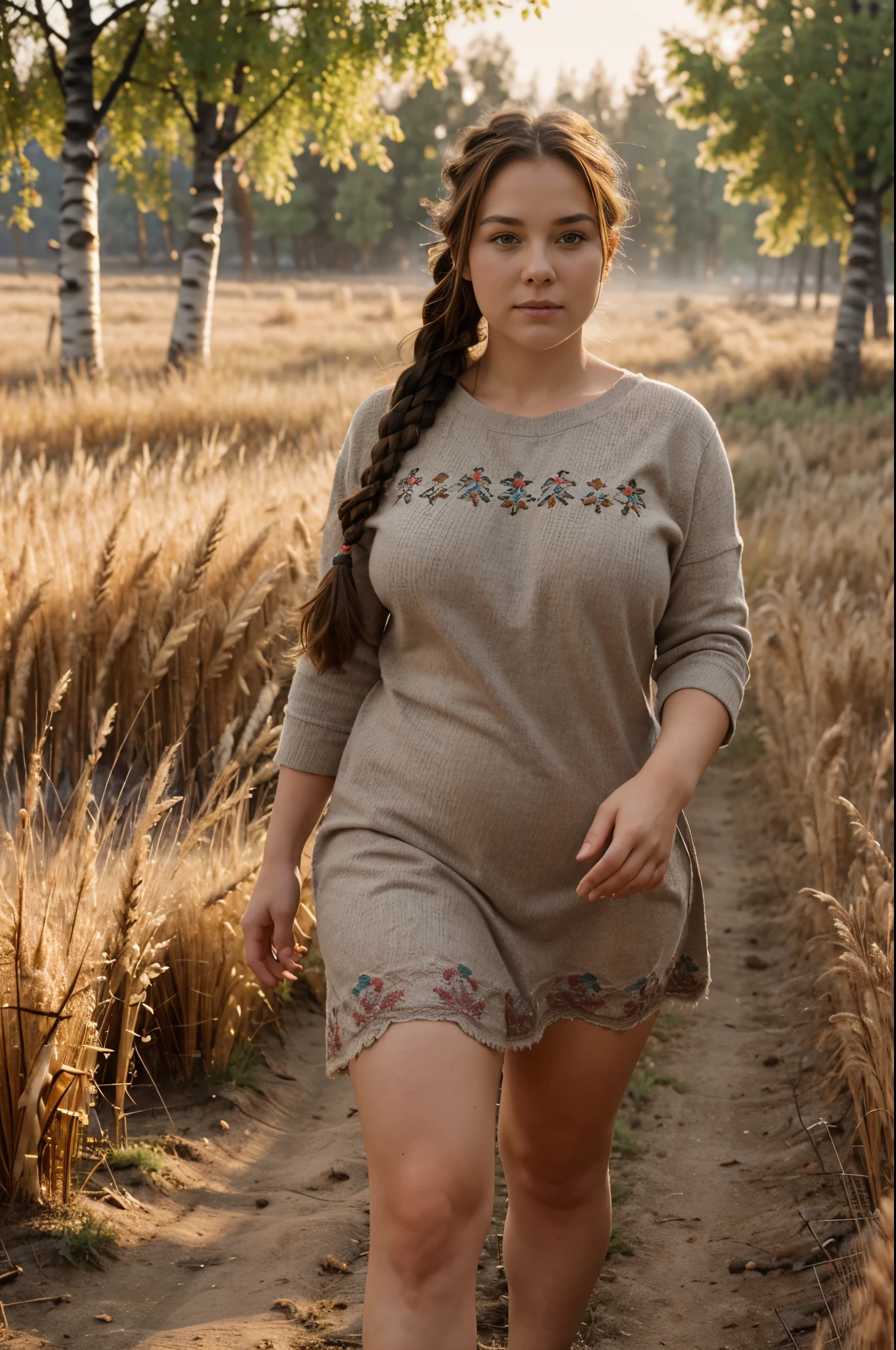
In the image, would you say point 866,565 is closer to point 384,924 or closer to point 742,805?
point 742,805

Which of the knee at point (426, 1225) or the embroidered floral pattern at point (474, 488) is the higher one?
the embroidered floral pattern at point (474, 488)

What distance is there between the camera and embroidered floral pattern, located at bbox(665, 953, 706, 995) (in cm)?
203

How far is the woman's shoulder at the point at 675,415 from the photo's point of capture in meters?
1.89

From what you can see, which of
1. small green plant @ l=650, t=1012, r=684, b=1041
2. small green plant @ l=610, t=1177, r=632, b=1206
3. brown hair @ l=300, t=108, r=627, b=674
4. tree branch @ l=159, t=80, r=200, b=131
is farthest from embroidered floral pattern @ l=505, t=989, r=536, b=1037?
tree branch @ l=159, t=80, r=200, b=131

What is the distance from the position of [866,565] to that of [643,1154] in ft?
16.1

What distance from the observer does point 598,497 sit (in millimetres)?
1822

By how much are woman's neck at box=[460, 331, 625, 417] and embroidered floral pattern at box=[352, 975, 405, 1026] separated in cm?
91

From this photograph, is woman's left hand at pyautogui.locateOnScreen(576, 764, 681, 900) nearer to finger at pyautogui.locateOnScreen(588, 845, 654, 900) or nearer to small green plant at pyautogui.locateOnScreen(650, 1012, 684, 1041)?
finger at pyautogui.locateOnScreen(588, 845, 654, 900)

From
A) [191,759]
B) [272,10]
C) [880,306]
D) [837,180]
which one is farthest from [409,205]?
[191,759]

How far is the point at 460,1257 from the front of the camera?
1.48 meters

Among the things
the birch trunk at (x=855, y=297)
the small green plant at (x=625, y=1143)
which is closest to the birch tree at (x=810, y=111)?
the birch trunk at (x=855, y=297)

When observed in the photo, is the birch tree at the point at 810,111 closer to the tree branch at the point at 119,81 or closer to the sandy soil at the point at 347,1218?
the tree branch at the point at 119,81

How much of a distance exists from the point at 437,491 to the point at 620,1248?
178 cm

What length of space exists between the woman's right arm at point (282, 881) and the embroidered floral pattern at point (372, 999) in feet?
1.08
